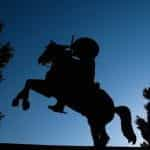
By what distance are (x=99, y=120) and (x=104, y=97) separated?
1.54 feet

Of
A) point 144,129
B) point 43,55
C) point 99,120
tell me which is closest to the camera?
point 43,55

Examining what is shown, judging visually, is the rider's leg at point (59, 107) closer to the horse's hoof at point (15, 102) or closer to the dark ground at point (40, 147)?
the horse's hoof at point (15, 102)

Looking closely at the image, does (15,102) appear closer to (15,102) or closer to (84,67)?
(15,102)

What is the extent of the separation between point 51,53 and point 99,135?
1825 mm

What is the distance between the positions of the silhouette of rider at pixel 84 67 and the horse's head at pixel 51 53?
32 centimetres

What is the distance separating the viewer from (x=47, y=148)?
6.22 meters

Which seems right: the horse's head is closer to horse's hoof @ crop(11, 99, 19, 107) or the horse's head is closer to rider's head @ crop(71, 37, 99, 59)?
rider's head @ crop(71, 37, 99, 59)

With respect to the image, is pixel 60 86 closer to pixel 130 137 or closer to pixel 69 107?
pixel 69 107

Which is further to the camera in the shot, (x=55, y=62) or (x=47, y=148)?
(x=47, y=148)

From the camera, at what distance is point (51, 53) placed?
5676mm

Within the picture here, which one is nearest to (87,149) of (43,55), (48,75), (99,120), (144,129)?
(99,120)

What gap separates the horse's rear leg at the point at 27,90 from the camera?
19.4 ft

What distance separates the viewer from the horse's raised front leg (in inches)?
232

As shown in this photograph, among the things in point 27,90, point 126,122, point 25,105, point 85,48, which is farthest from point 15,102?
point 126,122
